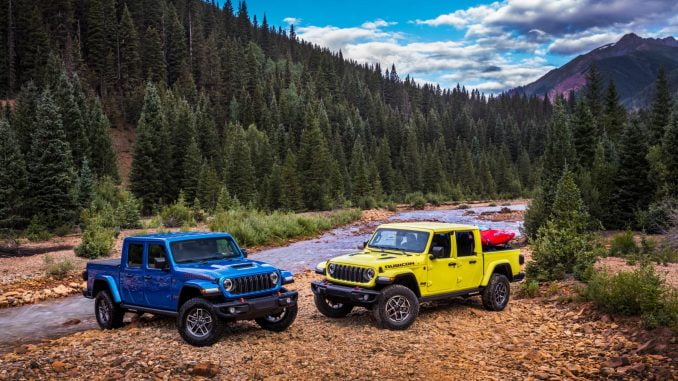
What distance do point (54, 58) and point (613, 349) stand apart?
79276 millimetres

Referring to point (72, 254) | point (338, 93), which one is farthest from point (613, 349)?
point (338, 93)

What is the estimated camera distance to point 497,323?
41.7 ft

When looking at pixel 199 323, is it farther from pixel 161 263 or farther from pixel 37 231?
pixel 37 231

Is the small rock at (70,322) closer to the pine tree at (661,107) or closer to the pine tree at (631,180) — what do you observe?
the pine tree at (631,180)

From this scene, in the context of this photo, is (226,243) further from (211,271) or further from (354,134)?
(354,134)

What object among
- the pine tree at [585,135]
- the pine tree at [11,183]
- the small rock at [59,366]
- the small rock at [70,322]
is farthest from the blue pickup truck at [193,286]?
the pine tree at [585,135]

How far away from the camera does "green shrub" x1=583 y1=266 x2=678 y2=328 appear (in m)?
11.1

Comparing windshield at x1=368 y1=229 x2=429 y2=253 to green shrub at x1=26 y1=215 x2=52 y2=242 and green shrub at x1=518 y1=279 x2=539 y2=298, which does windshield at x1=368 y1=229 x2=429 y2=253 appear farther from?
green shrub at x1=26 y1=215 x2=52 y2=242

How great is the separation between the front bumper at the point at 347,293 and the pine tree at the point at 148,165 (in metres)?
46.3

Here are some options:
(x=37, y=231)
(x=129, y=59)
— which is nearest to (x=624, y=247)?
(x=37, y=231)

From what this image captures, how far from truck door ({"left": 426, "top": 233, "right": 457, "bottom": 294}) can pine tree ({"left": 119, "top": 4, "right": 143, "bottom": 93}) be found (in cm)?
8676

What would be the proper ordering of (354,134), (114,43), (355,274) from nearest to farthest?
(355,274)
(114,43)
(354,134)

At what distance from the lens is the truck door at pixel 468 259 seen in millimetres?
13109

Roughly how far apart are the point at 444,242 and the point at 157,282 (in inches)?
255
